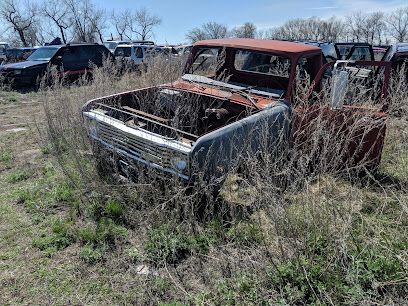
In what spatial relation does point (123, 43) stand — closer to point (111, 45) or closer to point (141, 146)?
point (111, 45)

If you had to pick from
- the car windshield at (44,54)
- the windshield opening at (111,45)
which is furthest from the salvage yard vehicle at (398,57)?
the windshield opening at (111,45)

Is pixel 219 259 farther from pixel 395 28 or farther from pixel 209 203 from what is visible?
pixel 395 28

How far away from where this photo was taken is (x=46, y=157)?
19.1 feet

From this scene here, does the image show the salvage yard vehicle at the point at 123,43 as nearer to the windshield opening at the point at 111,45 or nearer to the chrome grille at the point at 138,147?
the windshield opening at the point at 111,45

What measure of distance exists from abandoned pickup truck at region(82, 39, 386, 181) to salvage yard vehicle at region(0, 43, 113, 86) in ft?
25.8

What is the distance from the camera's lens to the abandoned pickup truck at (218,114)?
11.6 ft

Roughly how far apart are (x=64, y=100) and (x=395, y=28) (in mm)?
56787

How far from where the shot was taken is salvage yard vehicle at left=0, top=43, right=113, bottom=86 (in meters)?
12.4

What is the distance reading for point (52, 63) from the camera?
12367mm

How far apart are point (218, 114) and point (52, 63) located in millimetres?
9808

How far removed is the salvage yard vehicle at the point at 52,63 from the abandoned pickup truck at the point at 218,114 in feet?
25.8

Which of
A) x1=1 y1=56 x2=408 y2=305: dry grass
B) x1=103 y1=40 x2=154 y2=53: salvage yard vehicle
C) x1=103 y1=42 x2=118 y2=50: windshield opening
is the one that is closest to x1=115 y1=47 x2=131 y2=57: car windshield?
x1=103 y1=40 x2=154 y2=53: salvage yard vehicle

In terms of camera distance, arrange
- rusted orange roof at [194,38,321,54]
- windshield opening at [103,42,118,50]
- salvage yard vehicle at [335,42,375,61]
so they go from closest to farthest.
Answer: rusted orange roof at [194,38,321,54] < salvage yard vehicle at [335,42,375,61] < windshield opening at [103,42,118,50]

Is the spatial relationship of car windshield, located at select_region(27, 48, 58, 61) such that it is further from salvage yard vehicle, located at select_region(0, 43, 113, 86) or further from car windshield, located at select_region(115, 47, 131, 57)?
car windshield, located at select_region(115, 47, 131, 57)
